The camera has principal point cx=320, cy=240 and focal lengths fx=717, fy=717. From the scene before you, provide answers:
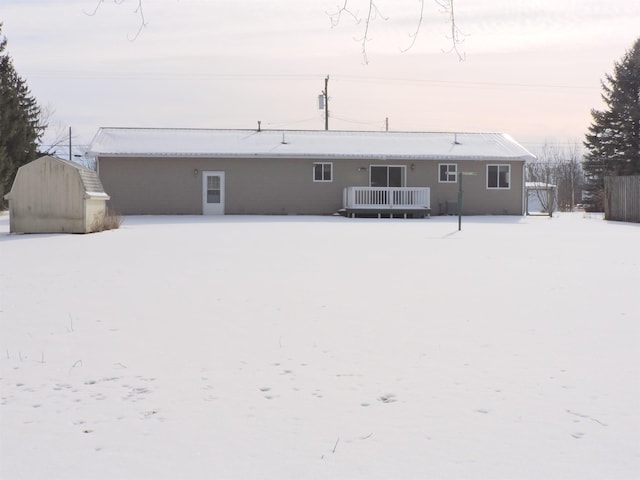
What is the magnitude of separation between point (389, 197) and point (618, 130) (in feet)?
66.7

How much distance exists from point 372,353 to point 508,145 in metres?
29.8

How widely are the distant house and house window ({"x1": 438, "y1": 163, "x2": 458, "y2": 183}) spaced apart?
1.7 inches

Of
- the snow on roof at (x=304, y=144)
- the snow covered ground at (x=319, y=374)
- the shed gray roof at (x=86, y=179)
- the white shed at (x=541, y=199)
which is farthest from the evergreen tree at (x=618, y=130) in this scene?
the snow covered ground at (x=319, y=374)

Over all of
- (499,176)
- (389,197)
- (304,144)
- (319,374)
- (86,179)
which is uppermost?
(304,144)

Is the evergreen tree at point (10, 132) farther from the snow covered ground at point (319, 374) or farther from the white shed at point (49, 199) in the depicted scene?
the snow covered ground at point (319, 374)

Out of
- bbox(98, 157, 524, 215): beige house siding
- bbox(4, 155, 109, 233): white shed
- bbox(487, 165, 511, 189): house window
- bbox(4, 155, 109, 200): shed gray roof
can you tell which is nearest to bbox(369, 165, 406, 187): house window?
bbox(98, 157, 524, 215): beige house siding

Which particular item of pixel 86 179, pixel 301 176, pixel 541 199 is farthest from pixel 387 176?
pixel 541 199

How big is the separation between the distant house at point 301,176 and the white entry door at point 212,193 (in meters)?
0.04

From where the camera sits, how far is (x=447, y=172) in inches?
1243

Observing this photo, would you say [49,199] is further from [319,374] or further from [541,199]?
[541,199]

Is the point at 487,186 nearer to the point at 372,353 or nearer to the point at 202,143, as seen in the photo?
the point at 202,143

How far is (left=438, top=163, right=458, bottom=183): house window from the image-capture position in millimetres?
31500

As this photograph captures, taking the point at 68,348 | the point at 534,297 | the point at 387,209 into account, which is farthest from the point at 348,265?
the point at 387,209

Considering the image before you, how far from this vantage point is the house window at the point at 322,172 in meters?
31.2
